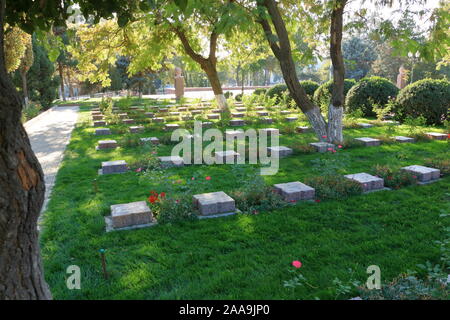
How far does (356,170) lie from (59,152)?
737 centimetres

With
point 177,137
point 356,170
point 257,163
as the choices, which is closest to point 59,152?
point 177,137

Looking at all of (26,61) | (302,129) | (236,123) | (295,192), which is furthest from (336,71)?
(26,61)

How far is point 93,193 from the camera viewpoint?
580 centimetres

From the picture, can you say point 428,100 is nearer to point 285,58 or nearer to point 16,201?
point 285,58

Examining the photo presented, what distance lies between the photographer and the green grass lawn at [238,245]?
3.12 m

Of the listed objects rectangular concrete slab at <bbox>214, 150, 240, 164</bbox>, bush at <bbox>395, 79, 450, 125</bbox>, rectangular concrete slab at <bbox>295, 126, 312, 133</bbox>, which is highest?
bush at <bbox>395, 79, 450, 125</bbox>

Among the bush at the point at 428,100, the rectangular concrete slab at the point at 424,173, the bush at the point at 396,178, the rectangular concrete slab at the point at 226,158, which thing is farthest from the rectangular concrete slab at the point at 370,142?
the bush at the point at 428,100

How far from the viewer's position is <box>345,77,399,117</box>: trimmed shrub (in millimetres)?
13828

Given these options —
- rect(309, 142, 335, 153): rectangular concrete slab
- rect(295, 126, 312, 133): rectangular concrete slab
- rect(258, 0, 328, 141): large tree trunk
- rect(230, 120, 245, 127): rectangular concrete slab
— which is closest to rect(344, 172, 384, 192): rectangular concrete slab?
rect(309, 142, 335, 153): rectangular concrete slab

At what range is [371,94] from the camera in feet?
45.8

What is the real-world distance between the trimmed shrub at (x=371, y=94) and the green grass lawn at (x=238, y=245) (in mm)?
8665

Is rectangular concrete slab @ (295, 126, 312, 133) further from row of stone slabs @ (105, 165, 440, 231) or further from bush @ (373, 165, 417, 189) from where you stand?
row of stone slabs @ (105, 165, 440, 231)

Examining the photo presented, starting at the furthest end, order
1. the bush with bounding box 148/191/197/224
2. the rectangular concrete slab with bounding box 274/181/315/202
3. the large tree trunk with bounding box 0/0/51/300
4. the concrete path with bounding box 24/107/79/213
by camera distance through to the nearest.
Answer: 1. the concrete path with bounding box 24/107/79/213
2. the rectangular concrete slab with bounding box 274/181/315/202
3. the bush with bounding box 148/191/197/224
4. the large tree trunk with bounding box 0/0/51/300

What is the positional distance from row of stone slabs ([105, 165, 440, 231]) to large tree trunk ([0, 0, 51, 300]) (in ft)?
8.30
